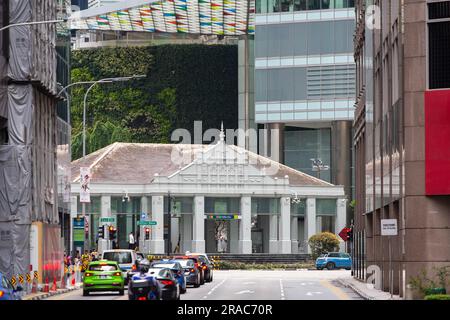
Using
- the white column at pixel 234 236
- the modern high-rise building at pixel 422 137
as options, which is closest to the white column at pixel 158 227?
the white column at pixel 234 236

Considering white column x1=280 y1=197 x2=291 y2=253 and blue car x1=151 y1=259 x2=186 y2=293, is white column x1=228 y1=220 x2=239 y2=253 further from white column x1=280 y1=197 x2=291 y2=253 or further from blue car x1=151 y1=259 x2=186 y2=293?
blue car x1=151 y1=259 x2=186 y2=293

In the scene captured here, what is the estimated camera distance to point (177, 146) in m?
132

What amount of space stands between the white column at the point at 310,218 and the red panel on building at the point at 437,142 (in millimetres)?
75910

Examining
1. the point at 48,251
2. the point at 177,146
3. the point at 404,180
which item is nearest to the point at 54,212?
the point at 48,251

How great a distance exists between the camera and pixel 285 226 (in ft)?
396

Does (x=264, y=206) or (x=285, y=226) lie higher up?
(x=264, y=206)

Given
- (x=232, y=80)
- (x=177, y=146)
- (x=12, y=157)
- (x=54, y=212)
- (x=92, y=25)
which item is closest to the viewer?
(x=12, y=157)

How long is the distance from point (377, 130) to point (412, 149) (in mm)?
14260

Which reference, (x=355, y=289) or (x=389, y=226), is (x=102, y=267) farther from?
(x=389, y=226)

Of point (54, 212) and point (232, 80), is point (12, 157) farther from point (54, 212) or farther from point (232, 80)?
point (232, 80)

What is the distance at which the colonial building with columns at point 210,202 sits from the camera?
11831cm

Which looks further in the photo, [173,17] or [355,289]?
[173,17]

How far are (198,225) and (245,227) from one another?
14.7 ft

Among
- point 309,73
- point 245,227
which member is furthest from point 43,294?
point 309,73
